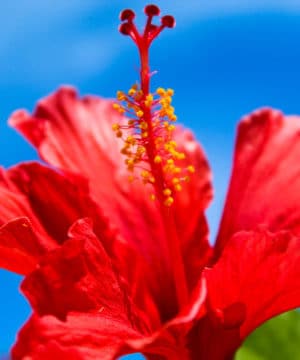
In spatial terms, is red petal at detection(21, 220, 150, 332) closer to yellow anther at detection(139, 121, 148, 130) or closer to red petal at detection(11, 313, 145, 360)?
red petal at detection(11, 313, 145, 360)

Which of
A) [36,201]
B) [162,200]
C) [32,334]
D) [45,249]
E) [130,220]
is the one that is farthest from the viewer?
[130,220]

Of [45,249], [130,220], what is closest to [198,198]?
[130,220]

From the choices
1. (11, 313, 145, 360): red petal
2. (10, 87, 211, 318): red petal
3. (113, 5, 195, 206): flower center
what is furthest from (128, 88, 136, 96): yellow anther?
(11, 313, 145, 360): red petal

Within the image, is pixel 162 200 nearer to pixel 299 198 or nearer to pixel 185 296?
pixel 185 296

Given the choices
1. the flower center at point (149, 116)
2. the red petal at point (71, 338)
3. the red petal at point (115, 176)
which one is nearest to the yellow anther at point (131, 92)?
the flower center at point (149, 116)

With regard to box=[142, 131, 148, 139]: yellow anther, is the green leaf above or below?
below

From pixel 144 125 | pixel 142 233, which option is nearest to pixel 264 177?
pixel 142 233

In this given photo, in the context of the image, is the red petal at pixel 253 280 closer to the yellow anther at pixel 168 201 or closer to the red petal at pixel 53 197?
the yellow anther at pixel 168 201
